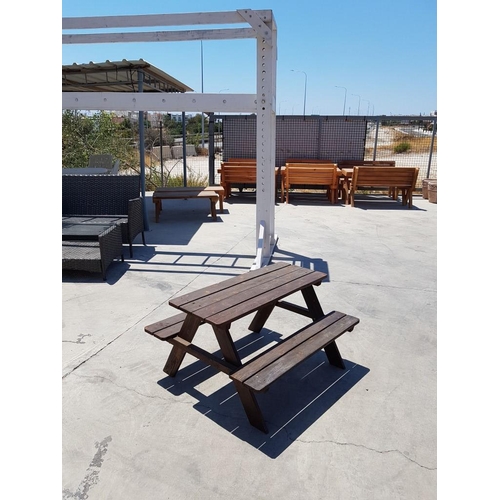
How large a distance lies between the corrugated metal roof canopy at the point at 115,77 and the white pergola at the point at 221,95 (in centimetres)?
151

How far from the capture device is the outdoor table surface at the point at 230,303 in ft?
7.74

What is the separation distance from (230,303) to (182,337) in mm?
408

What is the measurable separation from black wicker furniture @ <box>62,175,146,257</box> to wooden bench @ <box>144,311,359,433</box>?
10.7 feet

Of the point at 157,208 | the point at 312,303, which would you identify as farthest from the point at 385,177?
the point at 312,303

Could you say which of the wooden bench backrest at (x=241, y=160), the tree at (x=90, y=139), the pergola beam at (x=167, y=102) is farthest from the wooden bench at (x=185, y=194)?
the tree at (x=90, y=139)

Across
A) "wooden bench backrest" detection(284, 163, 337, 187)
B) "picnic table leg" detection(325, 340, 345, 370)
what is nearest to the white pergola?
"picnic table leg" detection(325, 340, 345, 370)

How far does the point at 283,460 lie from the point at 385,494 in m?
0.47

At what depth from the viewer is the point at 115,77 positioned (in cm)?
802

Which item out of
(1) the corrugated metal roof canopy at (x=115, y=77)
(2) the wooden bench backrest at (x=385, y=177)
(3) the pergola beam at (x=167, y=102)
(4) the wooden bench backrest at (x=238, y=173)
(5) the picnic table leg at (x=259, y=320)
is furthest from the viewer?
(4) the wooden bench backrest at (x=238, y=173)

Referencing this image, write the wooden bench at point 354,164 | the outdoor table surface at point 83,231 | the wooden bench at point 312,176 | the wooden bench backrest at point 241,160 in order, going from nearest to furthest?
the outdoor table surface at point 83,231 → the wooden bench at point 312,176 → the wooden bench at point 354,164 → the wooden bench backrest at point 241,160

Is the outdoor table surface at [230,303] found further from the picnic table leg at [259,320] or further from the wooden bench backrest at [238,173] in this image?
the wooden bench backrest at [238,173]

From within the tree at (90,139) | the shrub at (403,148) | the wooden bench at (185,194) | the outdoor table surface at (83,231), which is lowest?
the outdoor table surface at (83,231)
